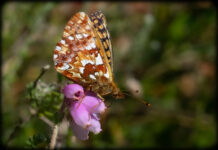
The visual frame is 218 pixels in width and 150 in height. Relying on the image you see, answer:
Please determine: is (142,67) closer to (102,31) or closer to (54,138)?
(102,31)

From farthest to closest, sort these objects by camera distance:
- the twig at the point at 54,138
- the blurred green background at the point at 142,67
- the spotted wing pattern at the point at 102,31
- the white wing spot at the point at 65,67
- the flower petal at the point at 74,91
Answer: the blurred green background at the point at 142,67
the spotted wing pattern at the point at 102,31
the white wing spot at the point at 65,67
the flower petal at the point at 74,91
the twig at the point at 54,138

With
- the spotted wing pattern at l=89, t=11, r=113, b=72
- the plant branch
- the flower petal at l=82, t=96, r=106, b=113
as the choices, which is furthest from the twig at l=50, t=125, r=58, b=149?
the spotted wing pattern at l=89, t=11, r=113, b=72

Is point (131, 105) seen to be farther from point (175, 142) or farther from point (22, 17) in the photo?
point (22, 17)

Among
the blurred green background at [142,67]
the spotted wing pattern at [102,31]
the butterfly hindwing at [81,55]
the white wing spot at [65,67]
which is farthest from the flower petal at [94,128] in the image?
the blurred green background at [142,67]

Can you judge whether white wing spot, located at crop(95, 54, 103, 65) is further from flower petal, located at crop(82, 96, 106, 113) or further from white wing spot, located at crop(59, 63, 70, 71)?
flower petal, located at crop(82, 96, 106, 113)

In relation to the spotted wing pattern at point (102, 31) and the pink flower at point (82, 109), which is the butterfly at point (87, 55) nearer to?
the spotted wing pattern at point (102, 31)

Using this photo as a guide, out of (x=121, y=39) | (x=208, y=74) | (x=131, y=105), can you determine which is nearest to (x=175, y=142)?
(x=131, y=105)

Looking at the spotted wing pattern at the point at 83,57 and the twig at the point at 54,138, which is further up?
the spotted wing pattern at the point at 83,57
